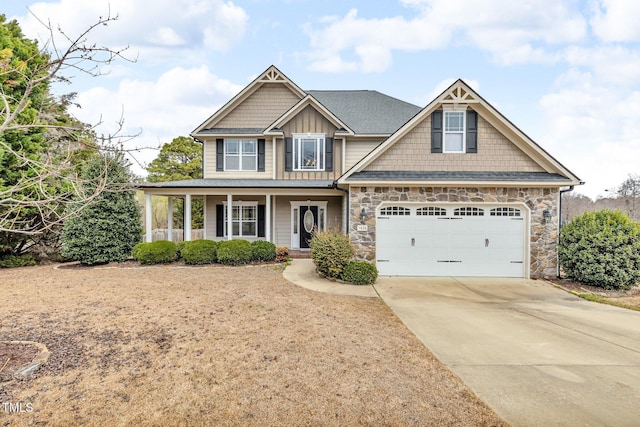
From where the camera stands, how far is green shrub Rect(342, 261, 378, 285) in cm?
976

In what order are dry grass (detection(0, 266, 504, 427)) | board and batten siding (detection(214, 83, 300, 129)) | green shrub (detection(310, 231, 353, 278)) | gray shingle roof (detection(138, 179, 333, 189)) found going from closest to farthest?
dry grass (detection(0, 266, 504, 427)) → green shrub (detection(310, 231, 353, 278)) → gray shingle roof (detection(138, 179, 333, 189)) → board and batten siding (detection(214, 83, 300, 129))

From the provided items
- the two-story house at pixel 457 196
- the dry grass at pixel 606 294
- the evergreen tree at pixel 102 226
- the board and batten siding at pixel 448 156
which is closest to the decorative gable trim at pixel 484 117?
the two-story house at pixel 457 196

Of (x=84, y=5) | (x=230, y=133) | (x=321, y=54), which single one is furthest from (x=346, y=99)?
(x=84, y=5)

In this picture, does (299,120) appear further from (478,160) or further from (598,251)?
(598,251)

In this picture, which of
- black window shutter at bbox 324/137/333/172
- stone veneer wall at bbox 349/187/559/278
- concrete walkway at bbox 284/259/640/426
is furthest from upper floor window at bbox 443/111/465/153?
black window shutter at bbox 324/137/333/172

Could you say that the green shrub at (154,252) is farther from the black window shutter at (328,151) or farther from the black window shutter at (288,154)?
the black window shutter at (328,151)

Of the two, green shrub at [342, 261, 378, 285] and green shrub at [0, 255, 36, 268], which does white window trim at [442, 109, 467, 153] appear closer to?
green shrub at [342, 261, 378, 285]

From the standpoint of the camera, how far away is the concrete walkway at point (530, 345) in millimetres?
3600

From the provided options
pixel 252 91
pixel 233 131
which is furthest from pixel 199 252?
pixel 252 91

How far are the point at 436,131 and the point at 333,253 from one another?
17.1 ft

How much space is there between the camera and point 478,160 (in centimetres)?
1091

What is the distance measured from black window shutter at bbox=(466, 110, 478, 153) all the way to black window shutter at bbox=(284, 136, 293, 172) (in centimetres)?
772

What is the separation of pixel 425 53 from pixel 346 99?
4670mm

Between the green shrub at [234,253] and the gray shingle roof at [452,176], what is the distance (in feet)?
17.0
